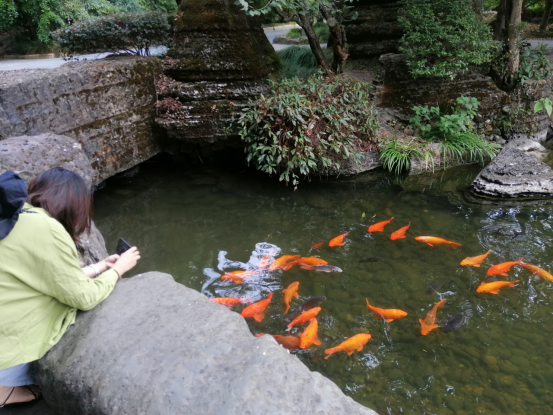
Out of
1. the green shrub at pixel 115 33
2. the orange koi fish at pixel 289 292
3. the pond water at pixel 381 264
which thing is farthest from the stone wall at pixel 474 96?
the orange koi fish at pixel 289 292

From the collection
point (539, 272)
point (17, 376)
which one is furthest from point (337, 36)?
point (17, 376)

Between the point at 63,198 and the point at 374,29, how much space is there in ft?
33.7

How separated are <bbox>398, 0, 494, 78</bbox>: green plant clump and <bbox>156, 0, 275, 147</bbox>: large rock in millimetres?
2920

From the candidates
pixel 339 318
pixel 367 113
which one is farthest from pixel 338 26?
pixel 339 318

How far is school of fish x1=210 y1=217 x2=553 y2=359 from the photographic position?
365 cm

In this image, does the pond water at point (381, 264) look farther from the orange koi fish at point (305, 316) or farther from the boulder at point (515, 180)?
the boulder at point (515, 180)

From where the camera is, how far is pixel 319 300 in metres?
4.19

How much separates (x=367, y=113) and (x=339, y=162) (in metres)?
1.10

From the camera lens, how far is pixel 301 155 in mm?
6152

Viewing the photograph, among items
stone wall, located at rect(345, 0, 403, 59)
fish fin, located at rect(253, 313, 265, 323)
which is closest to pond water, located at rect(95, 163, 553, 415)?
fish fin, located at rect(253, 313, 265, 323)

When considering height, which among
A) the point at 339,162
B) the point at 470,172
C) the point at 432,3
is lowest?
the point at 470,172

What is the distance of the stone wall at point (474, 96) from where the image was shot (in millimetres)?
7789

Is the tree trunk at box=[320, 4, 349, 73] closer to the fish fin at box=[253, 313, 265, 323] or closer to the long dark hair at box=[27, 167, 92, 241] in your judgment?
the fish fin at box=[253, 313, 265, 323]

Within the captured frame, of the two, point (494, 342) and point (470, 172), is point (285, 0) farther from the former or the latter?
point (494, 342)
